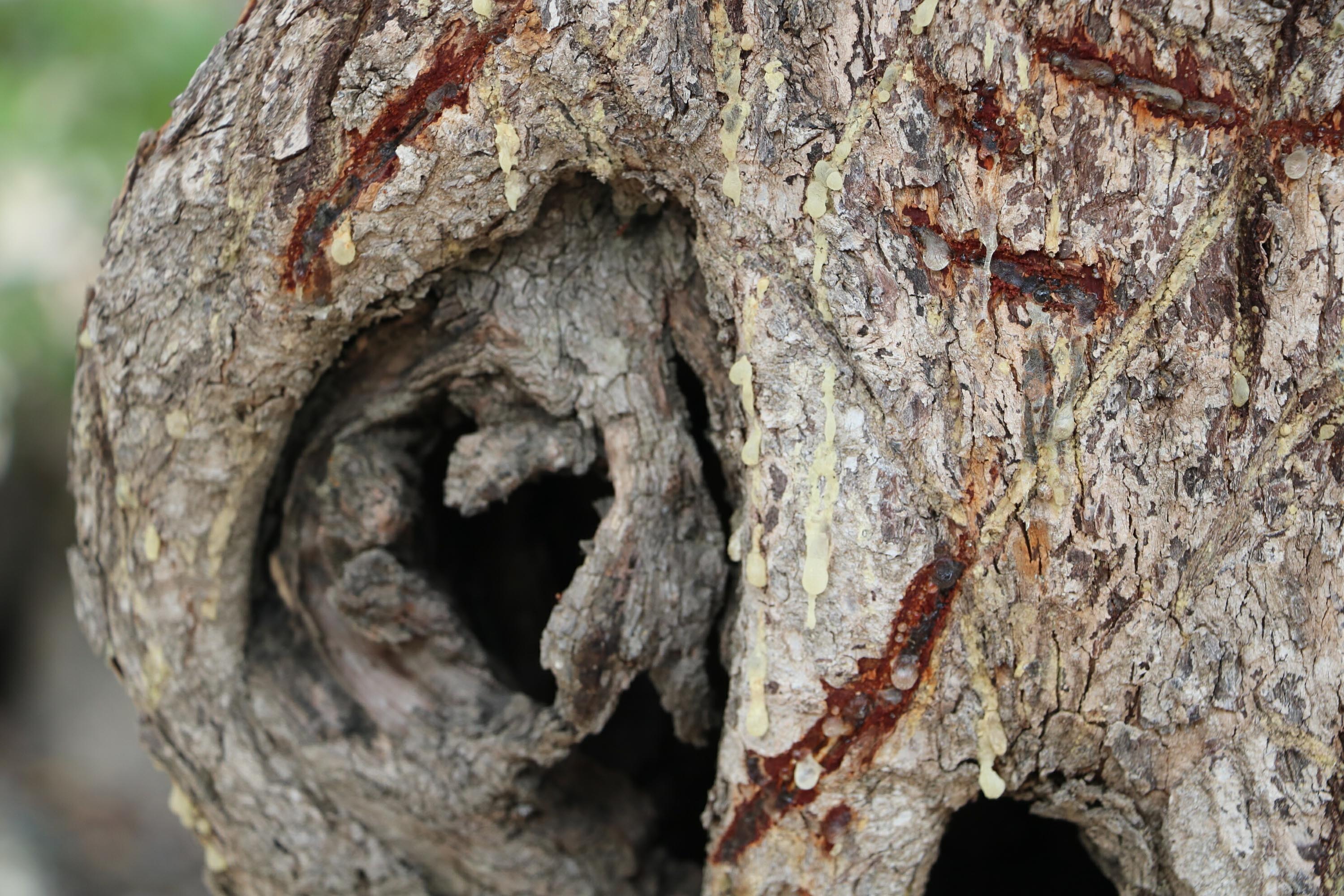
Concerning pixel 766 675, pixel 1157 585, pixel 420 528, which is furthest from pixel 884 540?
pixel 420 528

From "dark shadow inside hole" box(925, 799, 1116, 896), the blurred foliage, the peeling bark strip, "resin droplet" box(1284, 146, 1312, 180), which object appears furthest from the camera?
the blurred foliage

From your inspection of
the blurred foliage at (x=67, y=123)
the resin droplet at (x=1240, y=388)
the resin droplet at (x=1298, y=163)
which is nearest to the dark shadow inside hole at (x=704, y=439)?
the resin droplet at (x=1240, y=388)

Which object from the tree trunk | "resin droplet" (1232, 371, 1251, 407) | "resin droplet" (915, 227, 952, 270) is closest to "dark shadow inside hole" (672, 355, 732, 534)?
the tree trunk

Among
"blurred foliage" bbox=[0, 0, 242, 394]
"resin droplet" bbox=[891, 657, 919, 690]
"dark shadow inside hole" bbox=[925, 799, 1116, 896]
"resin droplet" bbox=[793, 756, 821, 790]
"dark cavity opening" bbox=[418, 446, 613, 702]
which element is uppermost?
"blurred foliage" bbox=[0, 0, 242, 394]

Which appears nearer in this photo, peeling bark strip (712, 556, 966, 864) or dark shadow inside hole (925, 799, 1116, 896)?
peeling bark strip (712, 556, 966, 864)

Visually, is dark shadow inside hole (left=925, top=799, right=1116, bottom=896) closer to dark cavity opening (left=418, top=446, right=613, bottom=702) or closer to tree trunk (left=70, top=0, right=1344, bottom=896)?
tree trunk (left=70, top=0, right=1344, bottom=896)

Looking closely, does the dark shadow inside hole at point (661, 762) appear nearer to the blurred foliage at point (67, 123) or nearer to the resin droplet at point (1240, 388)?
the resin droplet at point (1240, 388)

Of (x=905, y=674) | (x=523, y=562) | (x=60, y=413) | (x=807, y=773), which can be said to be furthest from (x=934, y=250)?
(x=60, y=413)

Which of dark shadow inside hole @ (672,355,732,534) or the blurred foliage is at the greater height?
the blurred foliage
